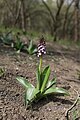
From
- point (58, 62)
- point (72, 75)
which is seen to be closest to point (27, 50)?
Answer: point (58, 62)

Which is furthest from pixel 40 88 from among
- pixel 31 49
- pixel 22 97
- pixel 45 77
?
pixel 31 49

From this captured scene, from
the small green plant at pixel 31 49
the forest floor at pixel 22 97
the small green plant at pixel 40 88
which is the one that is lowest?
the small green plant at pixel 31 49

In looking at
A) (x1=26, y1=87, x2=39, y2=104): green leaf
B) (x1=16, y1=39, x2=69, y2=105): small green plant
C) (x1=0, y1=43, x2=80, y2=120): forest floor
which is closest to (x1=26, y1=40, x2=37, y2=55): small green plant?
(x1=0, y1=43, x2=80, y2=120): forest floor

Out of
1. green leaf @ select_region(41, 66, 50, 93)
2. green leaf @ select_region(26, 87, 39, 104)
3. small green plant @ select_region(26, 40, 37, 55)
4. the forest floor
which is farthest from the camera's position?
small green plant @ select_region(26, 40, 37, 55)

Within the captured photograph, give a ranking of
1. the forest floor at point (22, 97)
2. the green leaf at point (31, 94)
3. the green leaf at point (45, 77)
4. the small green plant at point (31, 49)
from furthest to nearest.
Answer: the small green plant at point (31, 49) → the green leaf at point (45, 77) → the green leaf at point (31, 94) → the forest floor at point (22, 97)

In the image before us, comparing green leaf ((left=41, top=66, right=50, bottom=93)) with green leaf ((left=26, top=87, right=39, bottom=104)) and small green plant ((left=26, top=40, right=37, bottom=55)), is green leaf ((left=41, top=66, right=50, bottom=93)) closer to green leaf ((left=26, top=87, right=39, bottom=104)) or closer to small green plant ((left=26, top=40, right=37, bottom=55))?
green leaf ((left=26, top=87, right=39, bottom=104))

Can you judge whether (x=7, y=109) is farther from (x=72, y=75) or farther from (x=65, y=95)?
(x=72, y=75)

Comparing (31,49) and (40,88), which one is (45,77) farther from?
(31,49)

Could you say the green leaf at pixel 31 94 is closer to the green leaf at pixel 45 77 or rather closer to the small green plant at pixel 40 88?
the small green plant at pixel 40 88

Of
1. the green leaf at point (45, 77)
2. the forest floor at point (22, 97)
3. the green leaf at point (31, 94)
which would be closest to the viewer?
the forest floor at point (22, 97)

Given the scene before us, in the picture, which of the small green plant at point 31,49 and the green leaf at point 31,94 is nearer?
the green leaf at point 31,94

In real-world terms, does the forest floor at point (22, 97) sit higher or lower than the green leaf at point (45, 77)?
lower

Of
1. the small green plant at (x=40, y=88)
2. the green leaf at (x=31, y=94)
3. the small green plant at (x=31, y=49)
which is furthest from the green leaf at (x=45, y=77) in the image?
the small green plant at (x=31, y=49)
